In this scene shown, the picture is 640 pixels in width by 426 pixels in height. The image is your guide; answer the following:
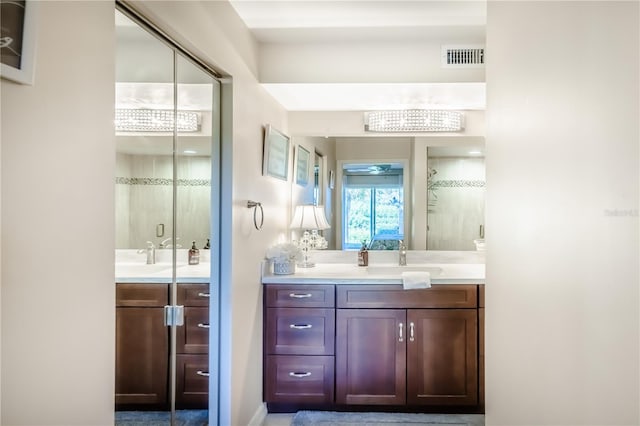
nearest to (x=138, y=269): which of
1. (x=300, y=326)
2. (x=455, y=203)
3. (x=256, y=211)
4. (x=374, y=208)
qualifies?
(x=256, y=211)

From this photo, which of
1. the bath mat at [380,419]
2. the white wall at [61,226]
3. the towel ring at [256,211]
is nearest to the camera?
the white wall at [61,226]

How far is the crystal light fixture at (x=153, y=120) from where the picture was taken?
1.31m

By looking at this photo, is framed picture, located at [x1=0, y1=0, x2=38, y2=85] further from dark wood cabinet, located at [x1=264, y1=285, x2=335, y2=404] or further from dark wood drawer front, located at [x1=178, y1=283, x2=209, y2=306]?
dark wood cabinet, located at [x1=264, y1=285, x2=335, y2=404]

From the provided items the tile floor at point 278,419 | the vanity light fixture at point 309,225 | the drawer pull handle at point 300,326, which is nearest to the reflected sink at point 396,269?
the vanity light fixture at point 309,225

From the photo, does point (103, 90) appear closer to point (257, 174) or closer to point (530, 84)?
point (530, 84)

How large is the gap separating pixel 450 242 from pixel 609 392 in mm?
2526

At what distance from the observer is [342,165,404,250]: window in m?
3.25

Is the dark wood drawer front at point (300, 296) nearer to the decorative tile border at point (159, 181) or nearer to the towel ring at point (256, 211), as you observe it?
the towel ring at point (256, 211)

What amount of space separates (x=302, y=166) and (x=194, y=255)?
1581 mm

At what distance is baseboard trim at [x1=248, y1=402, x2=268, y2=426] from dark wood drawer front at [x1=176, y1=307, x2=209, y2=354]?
2.54 ft

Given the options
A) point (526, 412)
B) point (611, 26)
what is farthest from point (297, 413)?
point (611, 26)

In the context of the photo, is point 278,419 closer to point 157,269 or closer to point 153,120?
point 157,269

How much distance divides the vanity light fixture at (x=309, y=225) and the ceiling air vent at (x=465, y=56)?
4.79 feet

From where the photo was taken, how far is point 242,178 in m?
2.23
